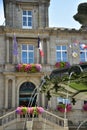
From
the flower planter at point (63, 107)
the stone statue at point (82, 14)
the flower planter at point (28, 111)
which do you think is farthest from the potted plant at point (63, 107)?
the stone statue at point (82, 14)

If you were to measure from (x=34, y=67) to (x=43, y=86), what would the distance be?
17425 mm

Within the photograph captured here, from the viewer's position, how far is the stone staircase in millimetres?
23172

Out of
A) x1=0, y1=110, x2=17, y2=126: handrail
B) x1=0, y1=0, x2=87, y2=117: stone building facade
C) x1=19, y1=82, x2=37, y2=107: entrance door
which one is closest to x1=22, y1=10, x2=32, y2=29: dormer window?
x1=0, y1=0, x2=87, y2=117: stone building facade

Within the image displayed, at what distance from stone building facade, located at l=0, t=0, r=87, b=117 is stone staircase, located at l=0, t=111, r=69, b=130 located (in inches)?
126

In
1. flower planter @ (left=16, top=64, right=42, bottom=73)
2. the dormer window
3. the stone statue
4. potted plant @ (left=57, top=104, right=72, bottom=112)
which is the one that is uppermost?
the dormer window

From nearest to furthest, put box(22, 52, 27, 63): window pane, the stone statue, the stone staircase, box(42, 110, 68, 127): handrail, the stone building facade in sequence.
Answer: the stone statue → the stone staircase → box(42, 110, 68, 127): handrail → the stone building facade → box(22, 52, 27, 63): window pane

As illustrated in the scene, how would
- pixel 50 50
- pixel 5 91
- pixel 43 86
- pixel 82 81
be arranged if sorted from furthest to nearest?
pixel 50 50 → pixel 5 91 → pixel 43 86 → pixel 82 81

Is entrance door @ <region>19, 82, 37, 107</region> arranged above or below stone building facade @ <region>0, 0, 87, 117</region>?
below

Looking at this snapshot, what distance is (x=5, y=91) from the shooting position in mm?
27344

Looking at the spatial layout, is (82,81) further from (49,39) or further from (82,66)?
(49,39)

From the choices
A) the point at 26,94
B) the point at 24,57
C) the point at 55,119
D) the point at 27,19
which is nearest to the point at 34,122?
the point at 55,119

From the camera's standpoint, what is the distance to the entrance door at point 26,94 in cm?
2783

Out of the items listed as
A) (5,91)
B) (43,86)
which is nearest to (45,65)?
(5,91)

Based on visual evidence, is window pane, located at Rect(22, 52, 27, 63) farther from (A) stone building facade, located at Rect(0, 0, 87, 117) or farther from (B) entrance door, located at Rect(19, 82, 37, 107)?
(B) entrance door, located at Rect(19, 82, 37, 107)
